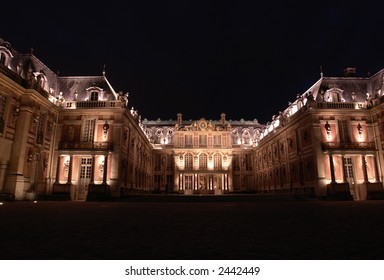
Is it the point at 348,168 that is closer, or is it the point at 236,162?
the point at 348,168

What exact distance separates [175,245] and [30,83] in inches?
920

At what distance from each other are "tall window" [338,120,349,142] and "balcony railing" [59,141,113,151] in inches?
926

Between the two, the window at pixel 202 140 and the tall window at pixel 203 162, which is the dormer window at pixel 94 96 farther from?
the tall window at pixel 203 162

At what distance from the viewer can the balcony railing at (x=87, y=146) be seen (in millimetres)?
23703

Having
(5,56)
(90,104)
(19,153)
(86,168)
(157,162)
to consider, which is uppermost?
(5,56)

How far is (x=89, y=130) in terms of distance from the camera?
24938 mm

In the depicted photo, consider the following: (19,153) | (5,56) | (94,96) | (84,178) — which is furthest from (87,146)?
(5,56)

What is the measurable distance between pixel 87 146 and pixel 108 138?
216 cm

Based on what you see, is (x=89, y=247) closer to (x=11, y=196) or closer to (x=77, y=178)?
(x=11, y=196)

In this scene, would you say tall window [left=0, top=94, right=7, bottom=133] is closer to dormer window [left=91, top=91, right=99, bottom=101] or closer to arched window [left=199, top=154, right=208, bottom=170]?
dormer window [left=91, top=91, right=99, bottom=101]

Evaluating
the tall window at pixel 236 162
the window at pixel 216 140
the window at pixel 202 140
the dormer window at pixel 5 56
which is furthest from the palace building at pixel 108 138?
the window at pixel 202 140

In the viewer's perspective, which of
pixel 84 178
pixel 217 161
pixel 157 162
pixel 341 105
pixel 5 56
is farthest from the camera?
pixel 217 161

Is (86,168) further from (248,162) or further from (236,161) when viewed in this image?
(248,162)

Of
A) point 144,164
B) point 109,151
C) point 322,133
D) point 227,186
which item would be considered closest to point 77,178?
point 109,151
